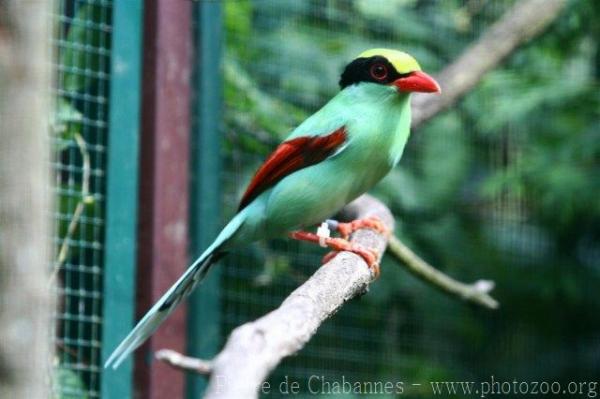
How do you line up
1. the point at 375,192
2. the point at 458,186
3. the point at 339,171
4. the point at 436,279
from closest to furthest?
the point at 339,171 < the point at 436,279 < the point at 375,192 < the point at 458,186

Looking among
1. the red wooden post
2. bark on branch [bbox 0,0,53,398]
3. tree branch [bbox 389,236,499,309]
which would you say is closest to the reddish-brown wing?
tree branch [bbox 389,236,499,309]

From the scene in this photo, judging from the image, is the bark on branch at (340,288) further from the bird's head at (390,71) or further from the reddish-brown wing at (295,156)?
the bird's head at (390,71)

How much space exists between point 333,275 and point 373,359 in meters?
2.68

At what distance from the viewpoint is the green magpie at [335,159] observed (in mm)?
2969

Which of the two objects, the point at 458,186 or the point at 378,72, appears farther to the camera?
the point at 458,186

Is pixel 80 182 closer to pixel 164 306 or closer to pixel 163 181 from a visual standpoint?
pixel 163 181

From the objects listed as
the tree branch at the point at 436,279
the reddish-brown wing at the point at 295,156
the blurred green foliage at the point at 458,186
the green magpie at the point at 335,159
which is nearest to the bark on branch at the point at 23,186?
the green magpie at the point at 335,159

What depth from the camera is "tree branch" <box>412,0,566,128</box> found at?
3.53 metres

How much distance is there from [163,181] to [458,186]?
1.99 m

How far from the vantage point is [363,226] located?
3.09 meters

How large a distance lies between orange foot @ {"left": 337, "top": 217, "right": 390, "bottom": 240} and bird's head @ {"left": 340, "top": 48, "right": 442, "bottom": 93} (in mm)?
366

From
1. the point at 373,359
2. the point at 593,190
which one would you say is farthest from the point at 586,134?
the point at 373,359

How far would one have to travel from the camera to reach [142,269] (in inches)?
143

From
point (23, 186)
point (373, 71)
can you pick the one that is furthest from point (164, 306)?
point (23, 186)
